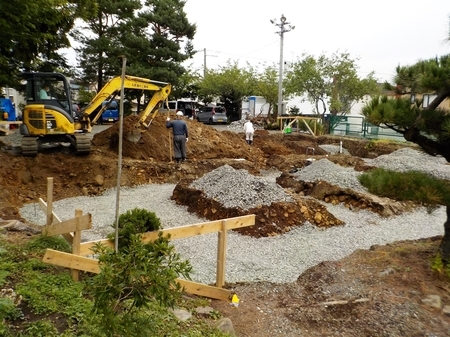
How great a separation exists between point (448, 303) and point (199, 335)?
2565mm

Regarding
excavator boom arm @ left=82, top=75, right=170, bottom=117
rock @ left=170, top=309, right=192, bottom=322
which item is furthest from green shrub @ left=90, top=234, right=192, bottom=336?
excavator boom arm @ left=82, top=75, right=170, bottom=117

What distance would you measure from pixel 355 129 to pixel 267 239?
1756cm

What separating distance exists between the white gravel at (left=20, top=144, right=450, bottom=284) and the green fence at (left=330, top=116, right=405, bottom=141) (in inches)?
461

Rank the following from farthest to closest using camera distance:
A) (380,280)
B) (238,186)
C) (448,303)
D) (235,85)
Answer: (235,85) < (238,186) < (380,280) < (448,303)

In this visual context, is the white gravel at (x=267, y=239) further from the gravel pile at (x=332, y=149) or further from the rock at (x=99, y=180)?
the gravel pile at (x=332, y=149)

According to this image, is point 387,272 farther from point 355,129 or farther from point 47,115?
point 355,129

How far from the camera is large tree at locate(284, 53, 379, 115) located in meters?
25.9

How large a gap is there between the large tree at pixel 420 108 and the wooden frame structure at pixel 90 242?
193 cm

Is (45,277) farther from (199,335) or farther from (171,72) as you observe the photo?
(171,72)

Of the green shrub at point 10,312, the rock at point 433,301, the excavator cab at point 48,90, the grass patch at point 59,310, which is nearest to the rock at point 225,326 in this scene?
the grass patch at point 59,310

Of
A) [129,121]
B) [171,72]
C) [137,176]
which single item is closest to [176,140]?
[137,176]

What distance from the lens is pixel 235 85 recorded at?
123 feet

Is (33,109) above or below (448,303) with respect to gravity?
above

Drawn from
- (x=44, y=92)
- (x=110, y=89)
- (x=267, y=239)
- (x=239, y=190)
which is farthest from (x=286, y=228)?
(x=44, y=92)
